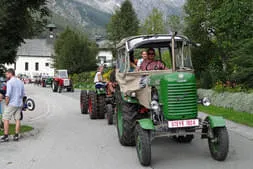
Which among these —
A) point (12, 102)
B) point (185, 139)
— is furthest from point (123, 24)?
point (185, 139)

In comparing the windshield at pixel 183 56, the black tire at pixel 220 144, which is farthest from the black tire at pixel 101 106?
the black tire at pixel 220 144

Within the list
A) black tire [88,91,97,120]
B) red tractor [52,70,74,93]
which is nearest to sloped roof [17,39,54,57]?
red tractor [52,70,74,93]

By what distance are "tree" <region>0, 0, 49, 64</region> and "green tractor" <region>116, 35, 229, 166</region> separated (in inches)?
183

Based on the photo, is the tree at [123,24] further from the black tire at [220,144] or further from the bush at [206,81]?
the black tire at [220,144]

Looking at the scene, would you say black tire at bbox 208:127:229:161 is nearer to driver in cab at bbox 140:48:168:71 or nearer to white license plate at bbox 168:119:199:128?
white license plate at bbox 168:119:199:128

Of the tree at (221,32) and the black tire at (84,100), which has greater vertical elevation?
the tree at (221,32)

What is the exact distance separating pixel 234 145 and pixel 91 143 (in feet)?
11.6

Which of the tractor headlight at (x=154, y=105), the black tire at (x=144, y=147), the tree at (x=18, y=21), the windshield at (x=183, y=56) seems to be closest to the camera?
the black tire at (x=144, y=147)

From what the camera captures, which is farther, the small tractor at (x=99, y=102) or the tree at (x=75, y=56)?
the tree at (x=75, y=56)

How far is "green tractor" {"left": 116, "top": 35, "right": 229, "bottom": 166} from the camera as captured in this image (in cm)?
768

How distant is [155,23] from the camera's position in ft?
218

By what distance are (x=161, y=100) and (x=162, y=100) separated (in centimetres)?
4

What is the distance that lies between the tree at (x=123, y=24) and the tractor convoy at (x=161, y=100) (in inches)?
2448

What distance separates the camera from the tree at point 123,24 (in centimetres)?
7259
